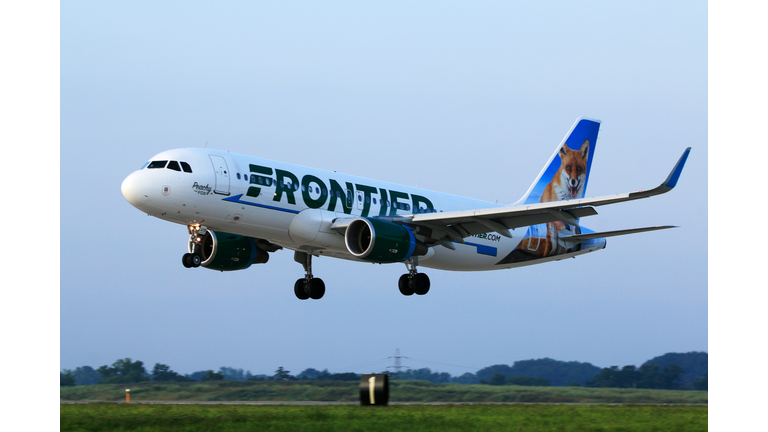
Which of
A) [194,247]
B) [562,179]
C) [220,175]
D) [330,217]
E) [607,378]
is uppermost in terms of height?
[562,179]

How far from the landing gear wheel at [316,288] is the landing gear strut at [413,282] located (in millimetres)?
3593

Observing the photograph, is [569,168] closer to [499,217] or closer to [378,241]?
[499,217]

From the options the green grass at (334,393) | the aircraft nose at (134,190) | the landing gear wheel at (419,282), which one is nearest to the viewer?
the aircraft nose at (134,190)

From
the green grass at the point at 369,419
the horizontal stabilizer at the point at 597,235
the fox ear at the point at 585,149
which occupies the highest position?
the fox ear at the point at 585,149

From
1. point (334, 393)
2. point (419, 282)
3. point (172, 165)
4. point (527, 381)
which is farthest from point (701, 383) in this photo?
point (172, 165)

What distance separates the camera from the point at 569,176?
44000 millimetres

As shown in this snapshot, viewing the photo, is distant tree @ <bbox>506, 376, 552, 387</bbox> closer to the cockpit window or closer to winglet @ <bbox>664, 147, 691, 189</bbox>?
winglet @ <bbox>664, 147, 691, 189</bbox>

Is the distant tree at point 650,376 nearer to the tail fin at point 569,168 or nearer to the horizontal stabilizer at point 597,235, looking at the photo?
the horizontal stabilizer at point 597,235

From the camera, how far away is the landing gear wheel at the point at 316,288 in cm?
3688

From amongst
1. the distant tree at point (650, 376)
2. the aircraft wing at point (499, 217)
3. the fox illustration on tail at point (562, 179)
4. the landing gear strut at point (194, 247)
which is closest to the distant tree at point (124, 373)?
the landing gear strut at point (194, 247)

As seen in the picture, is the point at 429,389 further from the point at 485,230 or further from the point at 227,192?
the point at 227,192

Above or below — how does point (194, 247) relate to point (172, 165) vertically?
below

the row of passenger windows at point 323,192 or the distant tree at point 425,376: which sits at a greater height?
the row of passenger windows at point 323,192

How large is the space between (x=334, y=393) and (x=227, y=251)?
7.27 meters
